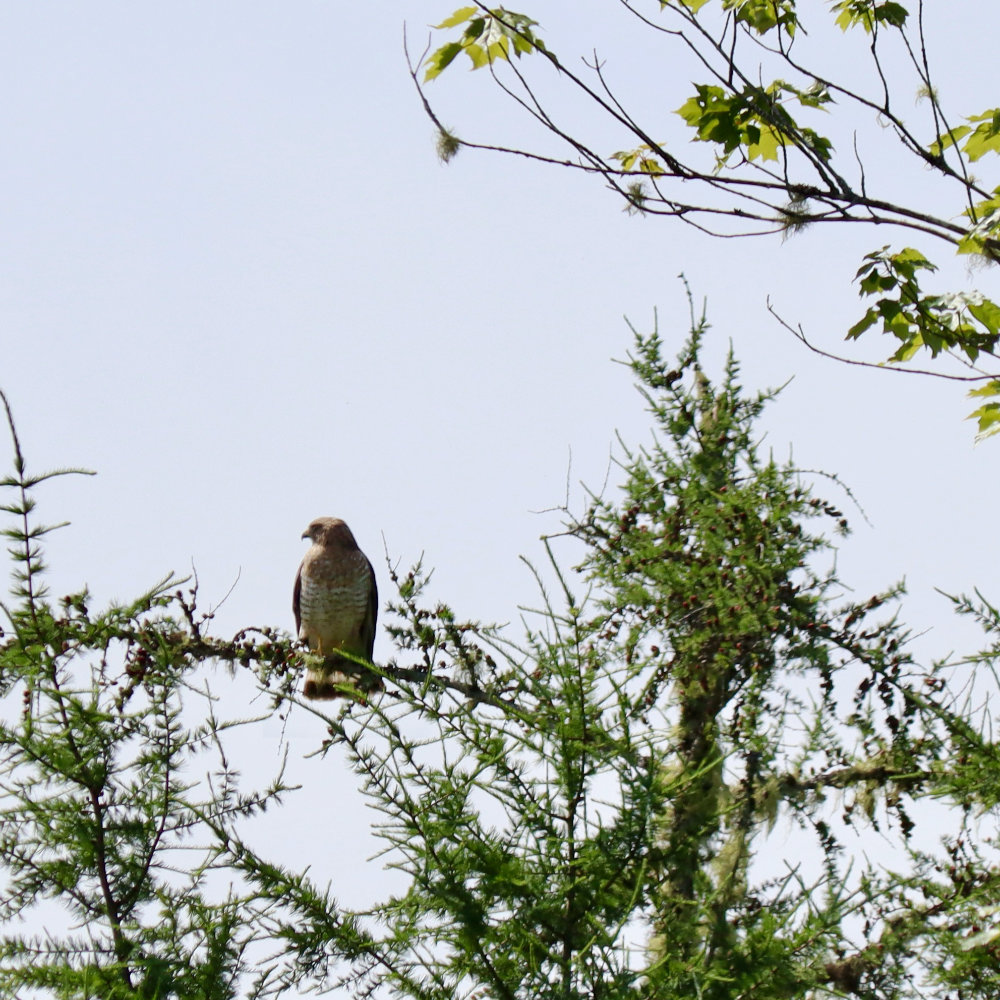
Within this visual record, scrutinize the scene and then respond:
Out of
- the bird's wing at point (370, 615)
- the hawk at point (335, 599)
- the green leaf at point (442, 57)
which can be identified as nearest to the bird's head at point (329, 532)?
the hawk at point (335, 599)

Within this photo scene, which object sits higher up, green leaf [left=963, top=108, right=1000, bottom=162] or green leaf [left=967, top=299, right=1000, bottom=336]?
green leaf [left=963, top=108, right=1000, bottom=162]

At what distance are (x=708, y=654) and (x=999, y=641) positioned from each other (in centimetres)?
113

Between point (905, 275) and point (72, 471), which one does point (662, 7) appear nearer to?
point (905, 275)

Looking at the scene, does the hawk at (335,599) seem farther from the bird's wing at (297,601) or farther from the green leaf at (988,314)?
the green leaf at (988,314)

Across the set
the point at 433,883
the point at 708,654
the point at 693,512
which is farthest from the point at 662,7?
the point at 433,883

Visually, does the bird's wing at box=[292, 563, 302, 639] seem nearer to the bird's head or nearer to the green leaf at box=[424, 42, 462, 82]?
the bird's head

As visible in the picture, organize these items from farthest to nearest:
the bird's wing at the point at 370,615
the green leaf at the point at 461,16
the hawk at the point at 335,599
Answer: the bird's wing at the point at 370,615
the hawk at the point at 335,599
the green leaf at the point at 461,16

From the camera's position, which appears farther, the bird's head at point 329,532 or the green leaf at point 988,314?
the bird's head at point 329,532

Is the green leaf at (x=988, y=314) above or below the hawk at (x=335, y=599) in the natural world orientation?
below

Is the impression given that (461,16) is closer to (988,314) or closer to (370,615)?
(988,314)

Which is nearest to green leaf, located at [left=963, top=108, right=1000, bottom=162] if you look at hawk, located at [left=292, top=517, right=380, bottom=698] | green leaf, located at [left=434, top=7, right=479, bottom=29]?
green leaf, located at [left=434, top=7, right=479, bottom=29]

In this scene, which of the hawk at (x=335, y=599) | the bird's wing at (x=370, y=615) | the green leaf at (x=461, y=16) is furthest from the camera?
the bird's wing at (x=370, y=615)

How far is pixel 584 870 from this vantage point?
3209mm

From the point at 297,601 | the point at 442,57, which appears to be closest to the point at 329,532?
the point at 297,601
